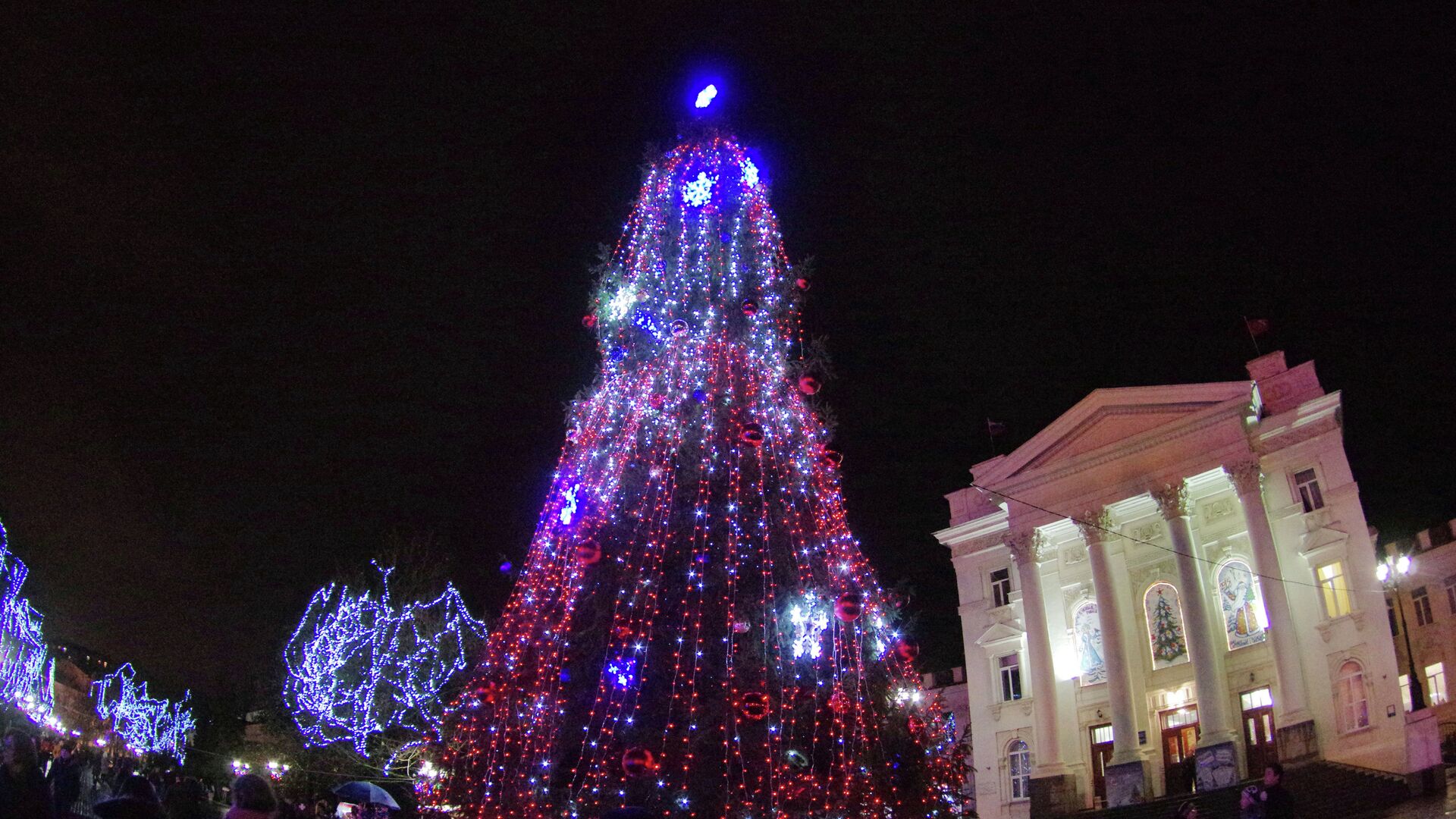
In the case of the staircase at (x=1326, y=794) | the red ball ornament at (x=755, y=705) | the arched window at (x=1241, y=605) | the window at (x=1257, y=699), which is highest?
the arched window at (x=1241, y=605)

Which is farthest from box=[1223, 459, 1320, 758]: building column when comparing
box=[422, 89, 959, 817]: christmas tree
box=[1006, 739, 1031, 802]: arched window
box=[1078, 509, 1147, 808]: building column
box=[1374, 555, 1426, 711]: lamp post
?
box=[422, 89, 959, 817]: christmas tree

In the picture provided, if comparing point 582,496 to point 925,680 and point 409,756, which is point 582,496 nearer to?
point 409,756

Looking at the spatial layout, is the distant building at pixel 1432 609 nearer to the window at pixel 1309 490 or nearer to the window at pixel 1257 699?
the window at pixel 1309 490

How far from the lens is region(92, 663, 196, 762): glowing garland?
121ft

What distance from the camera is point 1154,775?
1048 inches

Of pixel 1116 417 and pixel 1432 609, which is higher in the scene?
pixel 1116 417

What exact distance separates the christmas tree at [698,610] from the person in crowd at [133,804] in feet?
22.4

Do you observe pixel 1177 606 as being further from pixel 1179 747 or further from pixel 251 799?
pixel 251 799

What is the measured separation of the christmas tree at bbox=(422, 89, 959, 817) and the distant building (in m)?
24.8

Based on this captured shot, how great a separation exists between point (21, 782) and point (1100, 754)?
28109mm

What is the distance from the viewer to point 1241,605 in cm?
2655

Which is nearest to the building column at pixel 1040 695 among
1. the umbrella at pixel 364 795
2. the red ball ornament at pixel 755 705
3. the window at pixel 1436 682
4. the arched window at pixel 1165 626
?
the arched window at pixel 1165 626

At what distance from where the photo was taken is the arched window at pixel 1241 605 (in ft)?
84.9

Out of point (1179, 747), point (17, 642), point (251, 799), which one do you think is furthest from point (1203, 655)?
point (17, 642)
